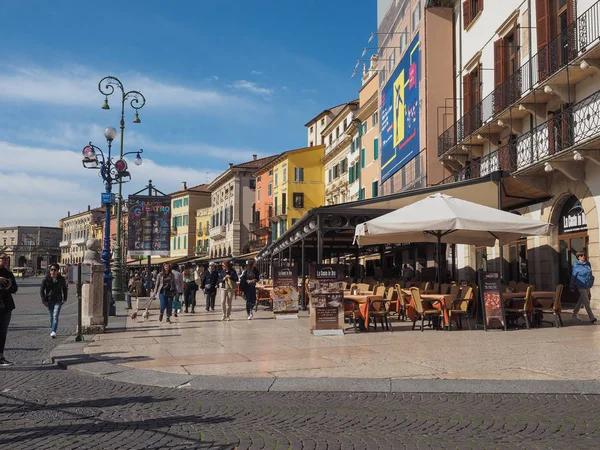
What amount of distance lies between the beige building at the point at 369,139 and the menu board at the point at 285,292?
23.4m

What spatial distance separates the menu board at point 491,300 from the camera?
1309cm

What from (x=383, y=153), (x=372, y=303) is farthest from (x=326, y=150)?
(x=372, y=303)

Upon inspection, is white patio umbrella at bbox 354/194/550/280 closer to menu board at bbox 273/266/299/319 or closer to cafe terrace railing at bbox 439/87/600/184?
cafe terrace railing at bbox 439/87/600/184

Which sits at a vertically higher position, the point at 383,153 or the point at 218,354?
the point at 383,153

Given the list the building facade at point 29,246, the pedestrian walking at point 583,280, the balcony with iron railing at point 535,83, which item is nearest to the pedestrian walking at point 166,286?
the pedestrian walking at point 583,280

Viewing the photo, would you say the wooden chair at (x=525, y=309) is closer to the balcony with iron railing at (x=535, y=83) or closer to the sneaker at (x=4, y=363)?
the balcony with iron railing at (x=535, y=83)

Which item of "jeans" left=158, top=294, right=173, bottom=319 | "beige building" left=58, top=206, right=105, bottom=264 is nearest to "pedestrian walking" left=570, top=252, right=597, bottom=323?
"jeans" left=158, top=294, right=173, bottom=319

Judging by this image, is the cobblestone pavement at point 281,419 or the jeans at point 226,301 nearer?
the cobblestone pavement at point 281,419

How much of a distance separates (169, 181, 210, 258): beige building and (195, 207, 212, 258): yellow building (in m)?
2.49

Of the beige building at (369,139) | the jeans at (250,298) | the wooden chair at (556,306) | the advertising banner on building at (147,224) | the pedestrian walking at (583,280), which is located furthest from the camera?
the beige building at (369,139)

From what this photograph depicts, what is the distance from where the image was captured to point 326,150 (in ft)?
194

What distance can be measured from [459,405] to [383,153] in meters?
29.7

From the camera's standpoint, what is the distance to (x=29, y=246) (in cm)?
17788

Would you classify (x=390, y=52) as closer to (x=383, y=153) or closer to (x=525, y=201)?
(x=383, y=153)
